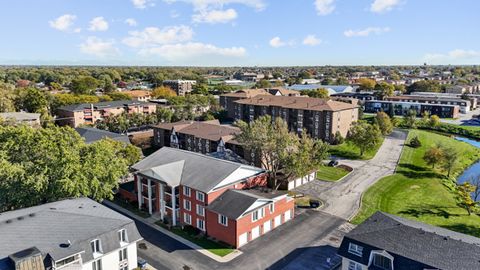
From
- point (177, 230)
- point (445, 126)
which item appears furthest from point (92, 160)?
point (445, 126)

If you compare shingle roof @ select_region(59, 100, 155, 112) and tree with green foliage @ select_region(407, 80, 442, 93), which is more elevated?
tree with green foliage @ select_region(407, 80, 442, 93)

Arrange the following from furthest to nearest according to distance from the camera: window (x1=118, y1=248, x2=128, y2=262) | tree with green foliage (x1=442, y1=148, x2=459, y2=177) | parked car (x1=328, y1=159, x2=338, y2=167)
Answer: parked car (x1=328, y1=159, x2=338, y2=167) < tree with green foliage (x1=442, y1=148, x2=459, y2=177) < window (x1=118, y1=248, x2=128, y2=262)

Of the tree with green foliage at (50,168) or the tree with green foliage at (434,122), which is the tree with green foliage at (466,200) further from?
the tree with green foliage at (434,122)

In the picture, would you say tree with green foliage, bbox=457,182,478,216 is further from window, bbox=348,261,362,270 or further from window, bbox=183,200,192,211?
window, bbox=183,200,192,211

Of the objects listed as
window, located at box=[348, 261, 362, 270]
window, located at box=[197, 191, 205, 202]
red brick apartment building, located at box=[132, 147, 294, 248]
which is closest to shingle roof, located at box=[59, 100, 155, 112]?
red brick apartment building, located at box=[132, 147, 294, 248]

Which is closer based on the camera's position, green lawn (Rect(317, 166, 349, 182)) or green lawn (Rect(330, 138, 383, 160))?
green lawn (Rect(317, 166, 349, 182))

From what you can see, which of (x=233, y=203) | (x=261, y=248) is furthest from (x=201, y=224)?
(x=261, y=248)
